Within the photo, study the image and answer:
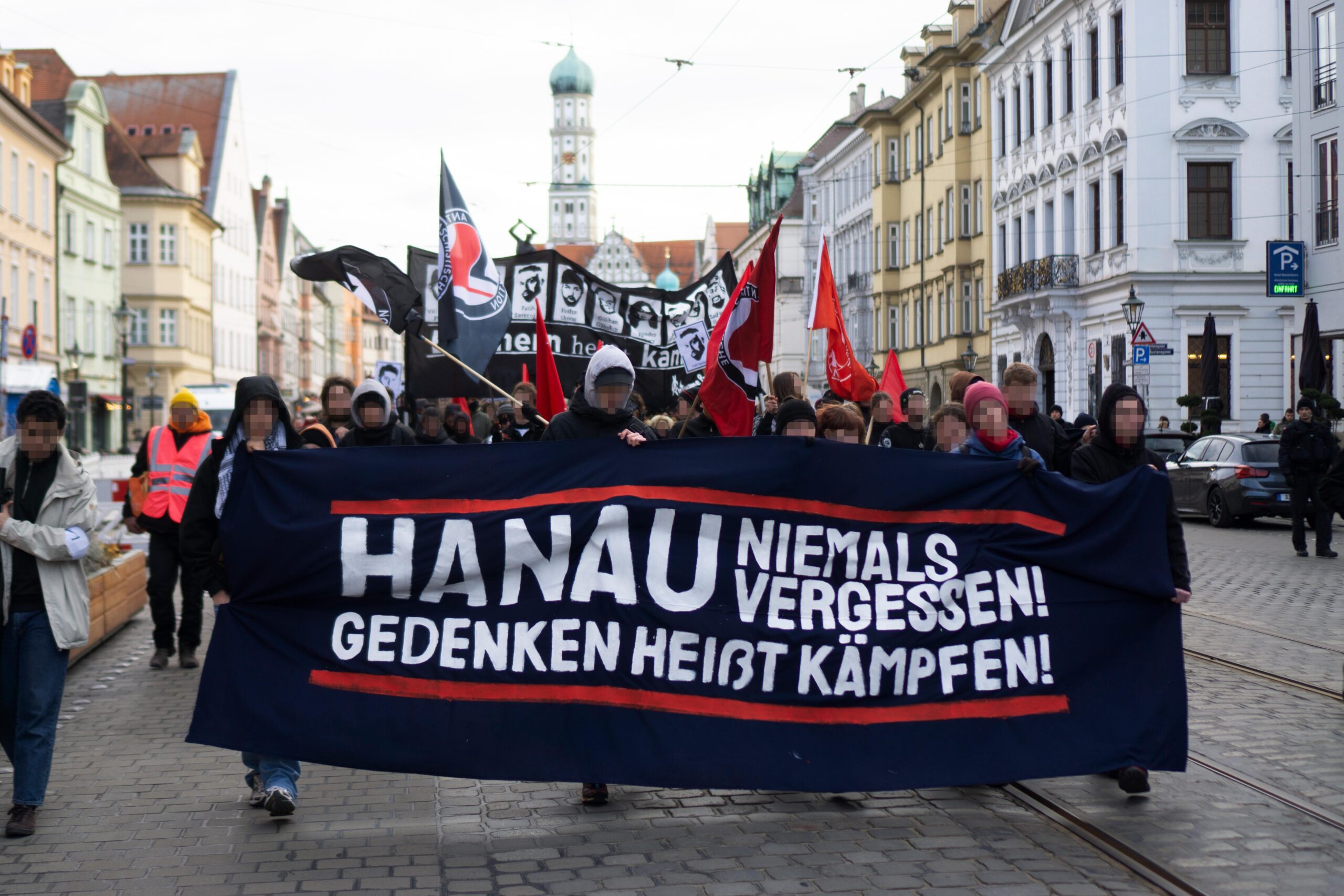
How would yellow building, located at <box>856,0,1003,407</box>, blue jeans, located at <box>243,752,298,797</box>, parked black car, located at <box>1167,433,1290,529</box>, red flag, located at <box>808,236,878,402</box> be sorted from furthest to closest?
yellow building, located at <box>856,0,1003,407</box> → parked black car, located at <box>1167,433,1290,529</box> → red flag, located at <box>808,236,878,402</box> → blue jeans, located at <box>243,752,298,797</box>

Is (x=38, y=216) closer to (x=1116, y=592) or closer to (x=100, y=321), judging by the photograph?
(x=100, y=321)

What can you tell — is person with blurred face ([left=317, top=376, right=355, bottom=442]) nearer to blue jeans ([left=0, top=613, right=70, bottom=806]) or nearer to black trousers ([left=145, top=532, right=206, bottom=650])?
black trousers ([left=145, top=532, right=206, bottom=650])

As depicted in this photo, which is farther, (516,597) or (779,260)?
(779,260)

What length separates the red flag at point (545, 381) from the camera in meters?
10.7

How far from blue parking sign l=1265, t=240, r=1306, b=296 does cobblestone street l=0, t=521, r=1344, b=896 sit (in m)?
25.4

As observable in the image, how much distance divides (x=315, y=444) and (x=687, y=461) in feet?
7.39

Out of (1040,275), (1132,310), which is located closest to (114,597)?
(1132,310)

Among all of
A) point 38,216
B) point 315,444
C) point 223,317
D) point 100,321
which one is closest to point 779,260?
point 223,317

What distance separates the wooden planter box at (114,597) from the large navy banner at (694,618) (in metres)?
4.81

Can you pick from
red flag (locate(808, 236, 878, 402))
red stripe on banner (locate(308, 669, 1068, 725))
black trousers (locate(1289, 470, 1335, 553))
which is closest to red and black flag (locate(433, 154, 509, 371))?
red flag (locate(808, 236, 878, 402))

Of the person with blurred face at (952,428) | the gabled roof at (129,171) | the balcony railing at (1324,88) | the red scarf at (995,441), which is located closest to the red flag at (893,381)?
the person with blurred face at (952,428)

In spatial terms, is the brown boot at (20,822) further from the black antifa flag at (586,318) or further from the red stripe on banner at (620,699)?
the black antifa flag at (586,318)

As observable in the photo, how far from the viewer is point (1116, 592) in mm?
6527

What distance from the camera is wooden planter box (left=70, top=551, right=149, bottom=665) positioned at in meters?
11.4
